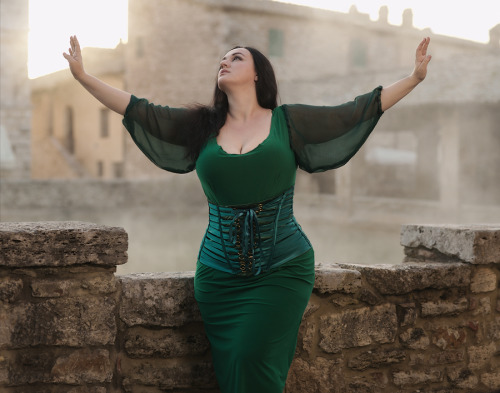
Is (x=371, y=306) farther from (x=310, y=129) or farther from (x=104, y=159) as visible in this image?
(x=104, y=159)

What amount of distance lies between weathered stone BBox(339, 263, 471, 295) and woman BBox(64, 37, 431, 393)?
0.59 metres

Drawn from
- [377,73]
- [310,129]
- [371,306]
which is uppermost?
[377,73]

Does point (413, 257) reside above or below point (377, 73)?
below

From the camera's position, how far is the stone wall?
2.34 meters

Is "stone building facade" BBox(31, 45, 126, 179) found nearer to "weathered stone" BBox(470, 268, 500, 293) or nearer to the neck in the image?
"weathered stone" BBox(470, 268, 500, 293)

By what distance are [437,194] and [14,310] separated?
15.9 metres

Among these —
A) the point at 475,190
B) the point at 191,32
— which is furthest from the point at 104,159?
the point at 475,190

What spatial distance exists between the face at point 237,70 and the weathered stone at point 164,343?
0.99m

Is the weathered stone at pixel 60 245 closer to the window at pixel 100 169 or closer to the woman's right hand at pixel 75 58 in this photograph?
the woman's right hand at pixel 75 58

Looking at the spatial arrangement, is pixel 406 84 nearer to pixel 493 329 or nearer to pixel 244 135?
pixel 244 135

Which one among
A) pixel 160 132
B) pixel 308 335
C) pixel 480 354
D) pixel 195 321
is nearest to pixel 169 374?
pixel 195 321

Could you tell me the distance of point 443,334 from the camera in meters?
2.97

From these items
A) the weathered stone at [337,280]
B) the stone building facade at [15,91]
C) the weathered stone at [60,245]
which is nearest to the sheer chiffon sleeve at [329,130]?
the weathered stone at [337,280]

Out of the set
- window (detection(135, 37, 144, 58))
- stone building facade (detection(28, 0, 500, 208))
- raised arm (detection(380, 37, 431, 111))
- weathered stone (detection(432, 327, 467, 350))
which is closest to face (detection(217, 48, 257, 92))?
raised arm (detection(380, 37, 431, 111))
